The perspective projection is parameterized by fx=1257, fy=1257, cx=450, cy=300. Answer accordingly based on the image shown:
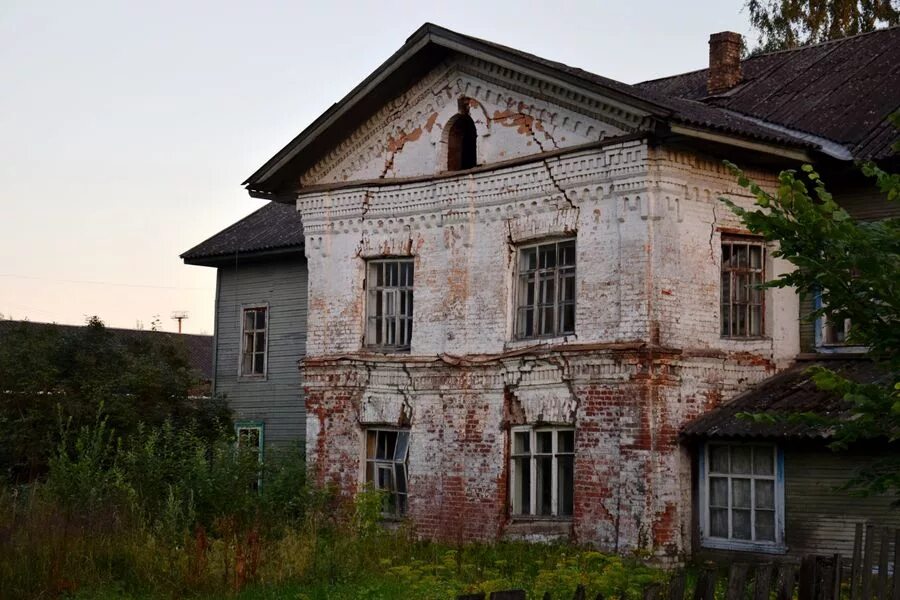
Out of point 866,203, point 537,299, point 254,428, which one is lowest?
point 254,428

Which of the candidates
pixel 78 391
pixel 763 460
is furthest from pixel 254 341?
pixel 763 460

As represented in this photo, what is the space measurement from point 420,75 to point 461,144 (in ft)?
3.74

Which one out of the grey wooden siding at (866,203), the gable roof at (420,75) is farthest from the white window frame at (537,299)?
the grey wooden siding at (866,203)

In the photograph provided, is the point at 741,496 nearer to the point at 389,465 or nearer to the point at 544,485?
the point at 544,485

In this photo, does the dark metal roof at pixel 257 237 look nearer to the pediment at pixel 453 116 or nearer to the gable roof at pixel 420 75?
the gable roof at pixel 420 75

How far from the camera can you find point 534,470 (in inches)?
626

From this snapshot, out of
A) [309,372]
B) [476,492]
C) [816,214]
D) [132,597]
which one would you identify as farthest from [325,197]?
[816,214]

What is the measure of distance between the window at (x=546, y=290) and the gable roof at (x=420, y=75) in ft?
6.73

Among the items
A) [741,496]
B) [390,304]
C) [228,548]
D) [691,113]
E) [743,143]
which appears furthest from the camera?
[390,304]

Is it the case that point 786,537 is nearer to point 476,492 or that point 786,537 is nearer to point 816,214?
point 476,492

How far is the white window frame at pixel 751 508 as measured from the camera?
14.3 metres

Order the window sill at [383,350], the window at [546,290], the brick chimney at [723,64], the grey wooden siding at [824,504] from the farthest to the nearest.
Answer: the brick chimney at [723,64] < the window sill at [383,350] < the window at [546,290] < the grey wooden siding at [824,504]

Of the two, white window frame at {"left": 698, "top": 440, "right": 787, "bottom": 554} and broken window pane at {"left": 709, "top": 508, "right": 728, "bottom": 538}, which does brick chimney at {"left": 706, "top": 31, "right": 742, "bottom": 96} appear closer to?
white window frame at {"left": 698, "top": 440, "right": 787, "bottom": 554}

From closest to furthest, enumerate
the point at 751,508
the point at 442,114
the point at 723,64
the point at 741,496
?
the point at 751,508 → the point at 741,496 → the point at 442,114 → the point at 723,64
